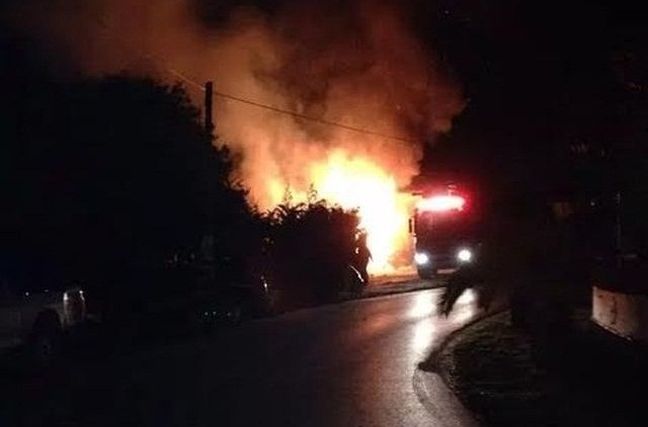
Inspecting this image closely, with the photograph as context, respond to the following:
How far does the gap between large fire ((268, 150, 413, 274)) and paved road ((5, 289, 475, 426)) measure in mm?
28467

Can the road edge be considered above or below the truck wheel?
below

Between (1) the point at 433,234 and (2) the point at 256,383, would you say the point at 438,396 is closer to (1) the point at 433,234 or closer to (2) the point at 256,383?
(2) the point at 256,383

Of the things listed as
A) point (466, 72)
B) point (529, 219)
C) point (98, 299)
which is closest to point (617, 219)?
point (529, 219)

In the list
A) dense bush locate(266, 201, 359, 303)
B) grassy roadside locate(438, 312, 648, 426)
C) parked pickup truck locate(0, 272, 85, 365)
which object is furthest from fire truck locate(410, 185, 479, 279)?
parked pickup truck locate(0, 272, 85, 365)

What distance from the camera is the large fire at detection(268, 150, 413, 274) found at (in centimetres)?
5125

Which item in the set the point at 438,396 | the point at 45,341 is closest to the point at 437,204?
the point at 45,341

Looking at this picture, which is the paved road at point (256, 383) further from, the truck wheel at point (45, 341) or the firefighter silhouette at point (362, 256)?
the firefighter silhouette at point (362, 256)

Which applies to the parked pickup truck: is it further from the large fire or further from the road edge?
the large fire

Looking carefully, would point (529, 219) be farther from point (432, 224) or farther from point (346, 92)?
point (346, 92)

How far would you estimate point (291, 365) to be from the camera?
16.2 m

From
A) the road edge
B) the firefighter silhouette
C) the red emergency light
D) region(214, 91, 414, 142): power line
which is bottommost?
the road edge

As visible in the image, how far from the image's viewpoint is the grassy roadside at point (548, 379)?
37.7ft

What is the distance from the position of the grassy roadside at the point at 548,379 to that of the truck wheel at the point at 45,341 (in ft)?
19.6

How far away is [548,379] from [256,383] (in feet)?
12.0
